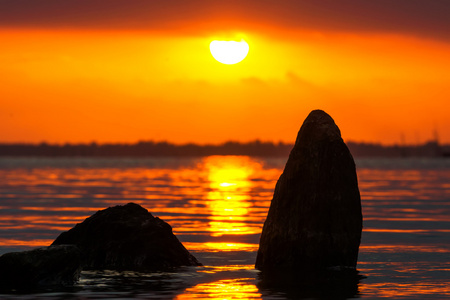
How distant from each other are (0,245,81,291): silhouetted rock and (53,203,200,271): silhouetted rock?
10.2 ft

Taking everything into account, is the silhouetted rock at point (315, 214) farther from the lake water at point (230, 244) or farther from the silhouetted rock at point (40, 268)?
the silhouetted rock at point (40, 268)

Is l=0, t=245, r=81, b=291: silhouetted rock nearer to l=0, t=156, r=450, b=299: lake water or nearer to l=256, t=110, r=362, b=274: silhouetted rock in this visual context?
l=0, t=156, r=450, b=299: lake water

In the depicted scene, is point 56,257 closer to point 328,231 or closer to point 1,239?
point 328,231

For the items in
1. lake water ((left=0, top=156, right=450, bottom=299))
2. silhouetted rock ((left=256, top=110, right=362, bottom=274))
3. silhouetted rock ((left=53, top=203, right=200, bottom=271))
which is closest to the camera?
lake water ((left=0, top=156, right=450, bottom=299))

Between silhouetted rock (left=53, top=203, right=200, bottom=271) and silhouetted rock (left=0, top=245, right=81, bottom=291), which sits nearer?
silhouetted rock (left=0, top=245, right=81, bottom=291)

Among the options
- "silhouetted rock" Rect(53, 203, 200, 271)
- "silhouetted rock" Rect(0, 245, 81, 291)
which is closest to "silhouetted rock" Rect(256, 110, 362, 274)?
"silhouetted rock" Rect(53, 203, 200, 271)

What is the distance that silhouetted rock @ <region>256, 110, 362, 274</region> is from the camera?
23.7 meters

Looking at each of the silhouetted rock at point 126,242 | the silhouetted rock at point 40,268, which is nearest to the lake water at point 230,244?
the silhouetted rock at point 40,268

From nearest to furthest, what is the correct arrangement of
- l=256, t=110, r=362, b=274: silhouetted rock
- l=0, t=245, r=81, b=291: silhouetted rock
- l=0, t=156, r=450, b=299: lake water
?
l=0, t=156, r=450, b=299: lake water
l=0, t=245, r=81, b=291: silhouetted rock
l=256, t=110, r=362, b=274: silhouetted rock

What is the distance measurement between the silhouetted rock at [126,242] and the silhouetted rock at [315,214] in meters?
2.36

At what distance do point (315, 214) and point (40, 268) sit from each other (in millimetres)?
7046

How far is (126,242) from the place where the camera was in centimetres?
2477

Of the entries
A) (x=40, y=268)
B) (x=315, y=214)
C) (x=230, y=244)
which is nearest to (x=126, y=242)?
(x=40, y=268)

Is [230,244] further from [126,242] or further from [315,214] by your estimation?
[315,214]
